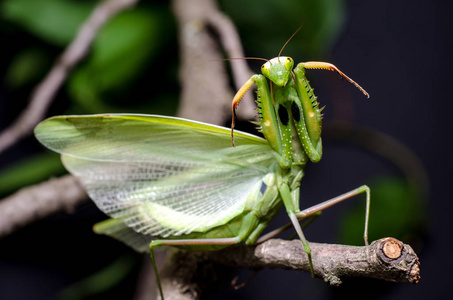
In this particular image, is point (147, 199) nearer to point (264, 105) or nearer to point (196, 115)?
point (264, 105)

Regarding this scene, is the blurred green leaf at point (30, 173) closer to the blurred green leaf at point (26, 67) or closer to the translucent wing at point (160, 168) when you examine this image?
the blurred green leaf at point (26, 67)

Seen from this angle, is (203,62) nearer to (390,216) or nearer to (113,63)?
(113,63)

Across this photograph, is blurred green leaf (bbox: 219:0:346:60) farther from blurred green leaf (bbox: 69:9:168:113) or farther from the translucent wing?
the translucent wing

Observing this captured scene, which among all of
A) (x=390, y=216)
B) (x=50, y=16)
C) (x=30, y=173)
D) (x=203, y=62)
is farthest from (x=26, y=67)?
(x=390, y=216)

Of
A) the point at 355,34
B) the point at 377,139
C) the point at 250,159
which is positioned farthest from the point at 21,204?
the point at 355,34

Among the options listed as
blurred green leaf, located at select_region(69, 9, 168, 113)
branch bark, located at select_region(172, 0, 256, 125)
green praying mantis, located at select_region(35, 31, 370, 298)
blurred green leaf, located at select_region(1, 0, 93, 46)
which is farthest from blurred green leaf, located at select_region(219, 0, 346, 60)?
green praying mantis, located at select_region(35, 31, 370, 298)
